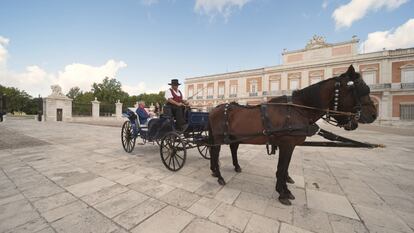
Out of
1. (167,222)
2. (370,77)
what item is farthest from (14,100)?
(370,77)

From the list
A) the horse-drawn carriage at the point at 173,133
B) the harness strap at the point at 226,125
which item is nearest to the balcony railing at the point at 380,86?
the horse-drawn carriage at the point at 173,133

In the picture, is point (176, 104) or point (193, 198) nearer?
point (193, 198)

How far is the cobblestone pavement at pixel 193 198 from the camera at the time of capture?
7.27ft

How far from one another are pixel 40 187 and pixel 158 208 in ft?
7.58

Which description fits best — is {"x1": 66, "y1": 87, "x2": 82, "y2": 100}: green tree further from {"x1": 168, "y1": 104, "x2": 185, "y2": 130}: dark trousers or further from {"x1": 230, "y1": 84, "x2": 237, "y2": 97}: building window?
{"x1": 168, "y1": 104, "x2": 185, "y2": 130}: dark trousers

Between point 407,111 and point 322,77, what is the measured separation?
11.5m

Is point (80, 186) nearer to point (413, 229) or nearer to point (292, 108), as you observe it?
point (292, 108)

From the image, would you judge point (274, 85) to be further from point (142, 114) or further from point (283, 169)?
point (283, 169)

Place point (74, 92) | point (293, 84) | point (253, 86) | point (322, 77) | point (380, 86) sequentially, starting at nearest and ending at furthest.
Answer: point (380, 86), point (322, 77), point (293, 84), point (253, 86), point (74, 92)

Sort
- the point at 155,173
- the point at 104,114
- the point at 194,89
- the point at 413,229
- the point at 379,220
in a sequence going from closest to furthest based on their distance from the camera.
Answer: the point at 413,229 → the point at 379,220 → the point at 155,173 → the point at 104,114 → the point at 194,89

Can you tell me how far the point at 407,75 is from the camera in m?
25.2

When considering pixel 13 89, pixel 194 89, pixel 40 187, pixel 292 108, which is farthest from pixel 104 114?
pixel 13 89

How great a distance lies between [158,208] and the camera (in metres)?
2.56

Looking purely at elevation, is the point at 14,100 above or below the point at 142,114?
above
